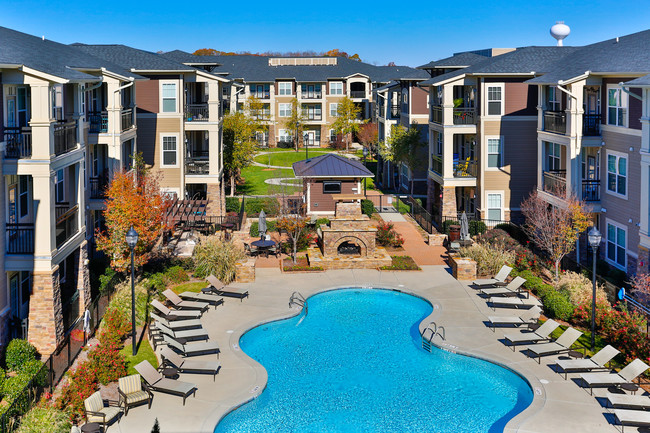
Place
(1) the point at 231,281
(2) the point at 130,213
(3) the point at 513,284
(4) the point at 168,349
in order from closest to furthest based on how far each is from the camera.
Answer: (4) the point at 168,349 → (2) the point at 130,213 → (3) the point at 513,284 → (1) the point at 231,281

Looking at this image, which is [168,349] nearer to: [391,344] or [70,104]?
[391,344]

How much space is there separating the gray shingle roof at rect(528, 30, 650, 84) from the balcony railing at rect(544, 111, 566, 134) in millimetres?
1743

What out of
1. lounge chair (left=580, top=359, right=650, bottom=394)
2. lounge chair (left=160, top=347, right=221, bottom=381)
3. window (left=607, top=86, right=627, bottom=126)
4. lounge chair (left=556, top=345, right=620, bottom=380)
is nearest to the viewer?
lounge chair (left=580, top=359, right=650, bottom=394)

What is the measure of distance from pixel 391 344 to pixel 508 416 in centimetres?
→ 643

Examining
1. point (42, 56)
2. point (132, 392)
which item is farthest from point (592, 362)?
point (42, 56)

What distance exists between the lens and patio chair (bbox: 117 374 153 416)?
1897 cm

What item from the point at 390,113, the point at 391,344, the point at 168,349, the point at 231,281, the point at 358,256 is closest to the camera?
the point at 168,349

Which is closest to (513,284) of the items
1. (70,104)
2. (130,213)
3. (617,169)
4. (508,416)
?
(617,169)

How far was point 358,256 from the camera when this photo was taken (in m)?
35.6

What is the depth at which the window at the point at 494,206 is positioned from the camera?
137ft

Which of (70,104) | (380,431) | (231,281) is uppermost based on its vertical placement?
(70,104)

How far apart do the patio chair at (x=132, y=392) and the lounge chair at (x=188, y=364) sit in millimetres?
1930

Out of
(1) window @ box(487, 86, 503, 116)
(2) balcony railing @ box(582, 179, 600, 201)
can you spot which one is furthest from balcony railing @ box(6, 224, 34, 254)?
(1) window @ box(487, 86, 503, 116)

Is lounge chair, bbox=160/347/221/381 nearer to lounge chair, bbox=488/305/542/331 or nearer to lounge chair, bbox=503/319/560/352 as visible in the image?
lounge chair, bbox=503/319/560/352
